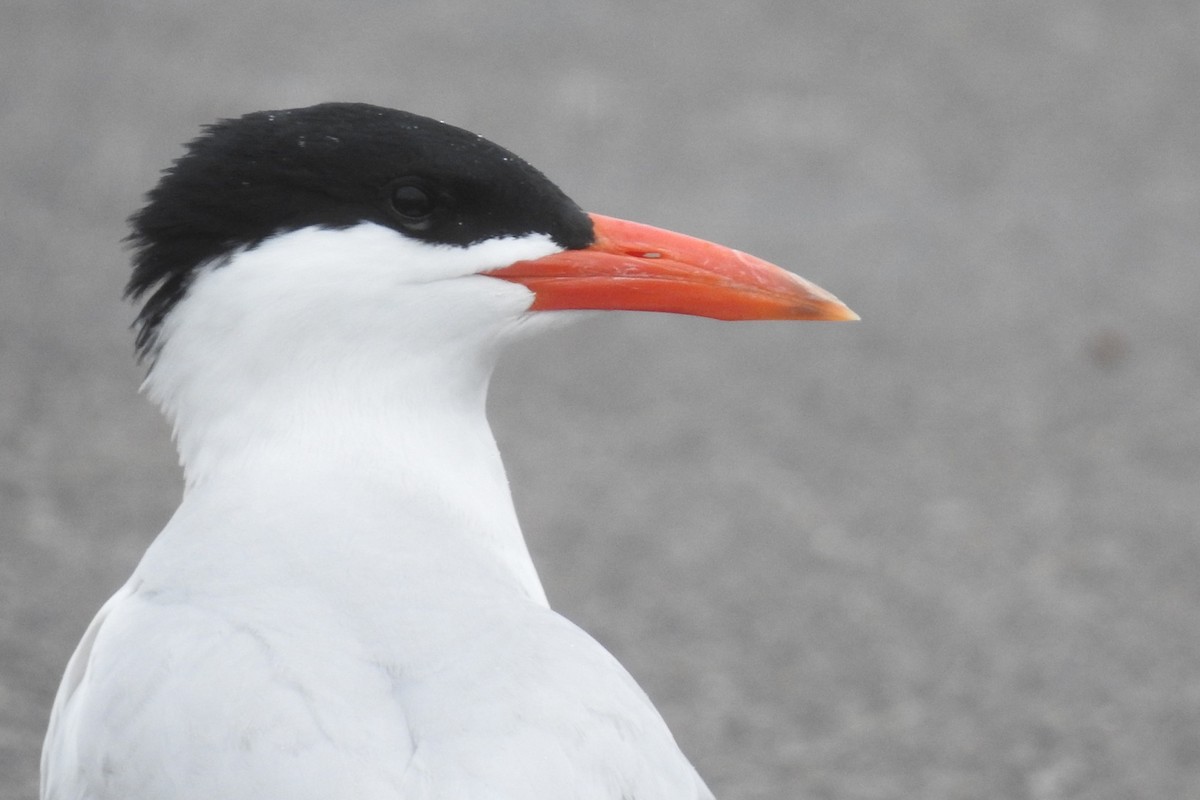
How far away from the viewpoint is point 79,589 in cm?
522

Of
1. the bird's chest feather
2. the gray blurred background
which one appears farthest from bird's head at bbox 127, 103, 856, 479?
the gray blurred background

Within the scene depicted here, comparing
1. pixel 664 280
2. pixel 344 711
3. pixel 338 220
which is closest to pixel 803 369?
pixel 664 280

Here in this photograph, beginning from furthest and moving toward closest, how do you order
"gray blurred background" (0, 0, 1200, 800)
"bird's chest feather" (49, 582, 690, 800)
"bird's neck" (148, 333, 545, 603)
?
1. "gray blurred background" (0, 0, 1200, 800)
2. "bird's neck" (148, 333, 545, 603)
3. "bird's chest feather" (49, 582, 690, 800)

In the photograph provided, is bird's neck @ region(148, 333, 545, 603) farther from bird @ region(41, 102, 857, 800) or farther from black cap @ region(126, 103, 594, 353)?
black cap @ region(126, 103, 594, 353)

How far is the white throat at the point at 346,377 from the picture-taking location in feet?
9.08

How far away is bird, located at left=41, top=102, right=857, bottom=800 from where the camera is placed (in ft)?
7.62

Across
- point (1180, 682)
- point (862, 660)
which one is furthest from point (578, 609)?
point (1180, 682)

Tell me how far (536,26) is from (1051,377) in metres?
4.90

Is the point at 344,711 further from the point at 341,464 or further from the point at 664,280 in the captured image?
the point at 664,280

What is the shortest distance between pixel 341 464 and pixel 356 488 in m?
0.06

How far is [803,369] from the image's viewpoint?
288 inches

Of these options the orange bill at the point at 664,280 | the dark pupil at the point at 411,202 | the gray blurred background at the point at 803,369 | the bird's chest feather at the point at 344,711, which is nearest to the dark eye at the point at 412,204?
the dark pupil at the point at 411,202

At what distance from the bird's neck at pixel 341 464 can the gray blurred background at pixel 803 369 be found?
6.58 feet

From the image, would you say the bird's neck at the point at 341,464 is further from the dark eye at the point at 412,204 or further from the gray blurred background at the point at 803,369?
the gray blurred background at the point at 803,369
